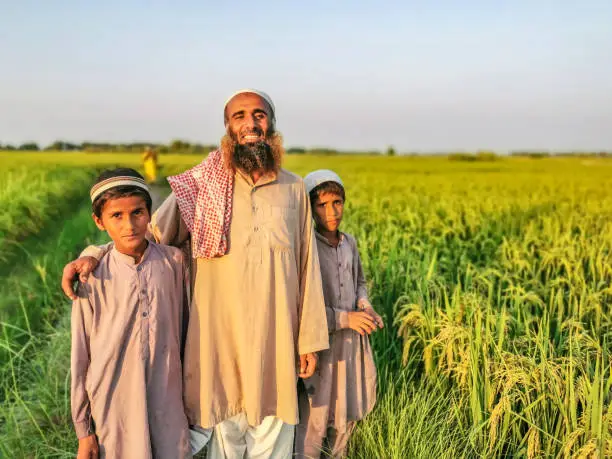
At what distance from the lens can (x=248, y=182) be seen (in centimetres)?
235

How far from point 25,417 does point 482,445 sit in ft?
8.63

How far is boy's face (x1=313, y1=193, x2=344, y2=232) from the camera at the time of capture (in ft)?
8.31

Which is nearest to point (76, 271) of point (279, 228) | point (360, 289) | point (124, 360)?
point (124, 360)

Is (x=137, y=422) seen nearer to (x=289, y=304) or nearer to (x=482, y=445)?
(x=289, y=304)

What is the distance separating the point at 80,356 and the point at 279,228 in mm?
935

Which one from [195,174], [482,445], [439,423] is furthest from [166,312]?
[482,445]

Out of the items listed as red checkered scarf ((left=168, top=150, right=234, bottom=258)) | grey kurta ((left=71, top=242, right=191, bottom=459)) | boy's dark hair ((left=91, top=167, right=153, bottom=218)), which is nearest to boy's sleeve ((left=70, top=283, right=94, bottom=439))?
grey kurta ((left=71, top=242, right=191, bottom=459))

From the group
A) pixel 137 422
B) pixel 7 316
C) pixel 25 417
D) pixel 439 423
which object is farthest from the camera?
pixel 7 316

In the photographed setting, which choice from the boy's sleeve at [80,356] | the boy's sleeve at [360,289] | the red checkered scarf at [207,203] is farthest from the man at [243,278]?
the boy's sleeve at [80,356]

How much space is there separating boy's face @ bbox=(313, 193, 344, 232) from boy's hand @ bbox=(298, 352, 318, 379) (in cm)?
60

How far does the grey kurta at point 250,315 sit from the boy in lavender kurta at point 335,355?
20 cm

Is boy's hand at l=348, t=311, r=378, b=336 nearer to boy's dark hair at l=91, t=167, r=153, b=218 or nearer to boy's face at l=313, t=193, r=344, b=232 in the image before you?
boy's face at l=313, t=193, r=344, b=232

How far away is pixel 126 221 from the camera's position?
6.87 feet

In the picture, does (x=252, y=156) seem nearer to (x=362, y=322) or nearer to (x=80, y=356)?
(x=362, y=322)
